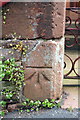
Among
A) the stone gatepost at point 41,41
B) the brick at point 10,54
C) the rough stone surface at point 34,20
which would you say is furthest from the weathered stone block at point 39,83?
the rough stone surface at point 34,20

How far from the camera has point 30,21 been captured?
80.7 inches

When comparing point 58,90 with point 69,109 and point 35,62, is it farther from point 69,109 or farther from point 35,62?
point 35,62

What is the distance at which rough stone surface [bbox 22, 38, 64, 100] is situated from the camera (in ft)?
6.97

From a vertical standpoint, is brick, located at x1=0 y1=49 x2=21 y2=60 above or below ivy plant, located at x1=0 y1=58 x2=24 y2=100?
above

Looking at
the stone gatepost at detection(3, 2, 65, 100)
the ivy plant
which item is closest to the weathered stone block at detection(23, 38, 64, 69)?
the stone gatepost at detection(3, 2, 65, 100)

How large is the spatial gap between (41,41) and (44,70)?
321 mm

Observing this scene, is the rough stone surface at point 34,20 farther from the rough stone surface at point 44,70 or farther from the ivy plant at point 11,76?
the ivy plant at point 11,76

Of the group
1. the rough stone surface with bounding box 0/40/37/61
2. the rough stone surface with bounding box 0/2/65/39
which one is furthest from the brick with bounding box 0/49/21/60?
the rough stone surface with bounding box 0/2/65/39

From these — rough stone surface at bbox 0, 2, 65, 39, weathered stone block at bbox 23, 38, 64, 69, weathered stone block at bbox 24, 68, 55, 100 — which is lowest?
weathered stone block at bbox 24, 68, 55, 100

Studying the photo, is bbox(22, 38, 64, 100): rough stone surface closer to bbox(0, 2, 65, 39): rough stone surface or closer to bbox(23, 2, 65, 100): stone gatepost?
bbox(23, 2, 65, 100): stone gatepost

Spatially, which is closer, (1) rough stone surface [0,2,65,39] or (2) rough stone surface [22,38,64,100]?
(1) rough stone surface [0,2,65,39]

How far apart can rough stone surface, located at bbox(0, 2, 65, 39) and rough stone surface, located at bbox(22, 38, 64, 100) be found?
4.8 inches

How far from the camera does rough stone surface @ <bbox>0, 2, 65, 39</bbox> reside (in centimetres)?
201

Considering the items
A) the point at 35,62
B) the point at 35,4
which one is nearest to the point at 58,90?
the point at 35,62
